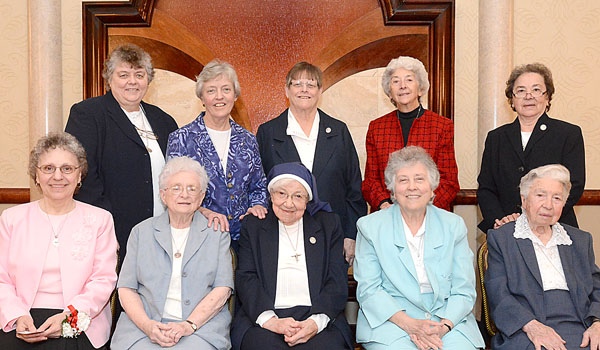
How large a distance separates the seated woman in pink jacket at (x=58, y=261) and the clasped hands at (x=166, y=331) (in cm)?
33

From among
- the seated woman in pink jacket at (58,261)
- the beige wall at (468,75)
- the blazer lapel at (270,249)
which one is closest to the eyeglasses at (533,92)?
the beige wall at (468,75)

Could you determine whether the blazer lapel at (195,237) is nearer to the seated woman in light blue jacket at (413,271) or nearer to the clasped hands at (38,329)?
the clasped hands at (38,329)

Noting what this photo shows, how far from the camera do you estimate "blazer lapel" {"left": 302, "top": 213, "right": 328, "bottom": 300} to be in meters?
3.12

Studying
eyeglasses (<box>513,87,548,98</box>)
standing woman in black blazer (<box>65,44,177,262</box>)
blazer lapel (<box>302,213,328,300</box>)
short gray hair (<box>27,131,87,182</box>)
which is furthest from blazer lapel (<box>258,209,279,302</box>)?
eyeglasses (<box>513,87,548,98</box>)

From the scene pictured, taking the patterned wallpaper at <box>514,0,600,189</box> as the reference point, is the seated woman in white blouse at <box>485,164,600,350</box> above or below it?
below

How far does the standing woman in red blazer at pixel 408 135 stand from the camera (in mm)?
3631

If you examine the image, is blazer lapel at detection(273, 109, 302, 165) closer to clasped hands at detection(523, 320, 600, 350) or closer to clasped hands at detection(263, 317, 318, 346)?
clasped hands at detection(263, 317, 318, 346)

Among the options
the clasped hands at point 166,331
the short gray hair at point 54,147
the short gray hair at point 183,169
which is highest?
the short gray hair at point 54,147

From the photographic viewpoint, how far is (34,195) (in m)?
4.57

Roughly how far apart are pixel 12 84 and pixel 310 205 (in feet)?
9.83

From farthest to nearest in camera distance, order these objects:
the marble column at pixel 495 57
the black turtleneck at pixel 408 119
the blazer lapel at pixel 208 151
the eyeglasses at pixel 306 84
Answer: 1. the marble column at pixel 495 57
2. the black turtleneck at pixel 408 119
3. the eyeglasses at pixel 306 84
4. the blazer lapel at pixel 208 151

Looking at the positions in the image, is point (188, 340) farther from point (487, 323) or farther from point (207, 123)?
point (487, 323)

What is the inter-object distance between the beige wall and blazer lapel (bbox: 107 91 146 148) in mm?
1259

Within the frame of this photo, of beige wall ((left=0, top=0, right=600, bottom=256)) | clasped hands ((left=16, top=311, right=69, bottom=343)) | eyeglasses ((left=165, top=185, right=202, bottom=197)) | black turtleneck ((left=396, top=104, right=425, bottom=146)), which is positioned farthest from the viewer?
beige wall ((left=0, top=0, right=600, bottom=256))
